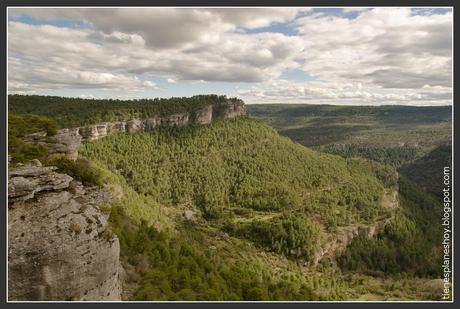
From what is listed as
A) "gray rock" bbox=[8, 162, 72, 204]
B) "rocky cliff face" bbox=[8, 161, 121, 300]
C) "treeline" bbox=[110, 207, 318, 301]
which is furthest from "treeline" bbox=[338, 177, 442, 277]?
"gray rock" bbox=[8, 162, 72, 204]

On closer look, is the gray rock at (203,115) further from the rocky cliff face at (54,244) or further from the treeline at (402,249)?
the rocky cliff face at (54,244)

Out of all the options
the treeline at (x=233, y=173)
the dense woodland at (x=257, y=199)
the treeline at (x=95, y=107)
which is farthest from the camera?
the treeline at (x=233, y=173)

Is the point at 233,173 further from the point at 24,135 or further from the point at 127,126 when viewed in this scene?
the point at 24,135

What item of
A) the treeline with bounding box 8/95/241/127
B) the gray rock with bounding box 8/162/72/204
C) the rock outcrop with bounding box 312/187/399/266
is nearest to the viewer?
the gray rock with bounding box 8/162/72/204

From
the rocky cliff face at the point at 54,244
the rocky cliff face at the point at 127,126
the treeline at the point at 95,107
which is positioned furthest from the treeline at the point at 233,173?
the rocky cliff face at the point at 54,244

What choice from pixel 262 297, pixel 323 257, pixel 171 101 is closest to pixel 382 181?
pixel 323 257

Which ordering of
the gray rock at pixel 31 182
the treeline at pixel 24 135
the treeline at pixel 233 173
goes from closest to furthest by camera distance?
the gray rock at pixel 31 182, the treeline at pixel 24 135, the treeline at pixel 233 173

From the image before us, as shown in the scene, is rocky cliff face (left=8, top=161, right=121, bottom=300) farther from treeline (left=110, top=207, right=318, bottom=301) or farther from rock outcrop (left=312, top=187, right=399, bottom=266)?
rock outcrop (left=312, top=187, right=399, bottom=266)
